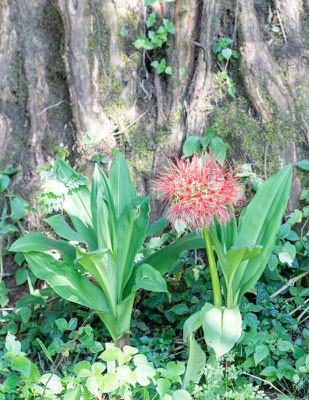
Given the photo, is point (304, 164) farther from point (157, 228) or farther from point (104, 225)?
point (104, 225)

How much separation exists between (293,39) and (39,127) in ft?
5.95

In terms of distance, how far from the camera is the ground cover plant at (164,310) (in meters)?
1.95

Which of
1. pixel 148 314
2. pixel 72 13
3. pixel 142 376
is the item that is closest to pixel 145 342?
pixel 148 314

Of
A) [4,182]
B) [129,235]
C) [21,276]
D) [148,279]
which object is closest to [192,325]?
[148,279]

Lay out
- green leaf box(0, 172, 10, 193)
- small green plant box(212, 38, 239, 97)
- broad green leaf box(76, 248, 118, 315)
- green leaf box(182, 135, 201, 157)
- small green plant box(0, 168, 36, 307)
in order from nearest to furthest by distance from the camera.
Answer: broad green leaf box(76, 248, 118, 315), green leaf box(182, 135, 201, 157), small green plant box(212, 38, 239, 97), small green plant box(0, 168, 36, 307), green leaf box(0, 172, 10, 193)

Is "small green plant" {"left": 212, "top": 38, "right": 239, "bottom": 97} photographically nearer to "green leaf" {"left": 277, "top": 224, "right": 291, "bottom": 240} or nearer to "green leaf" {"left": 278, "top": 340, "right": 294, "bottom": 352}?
"green leaf" {"left": 277, "top": 224, "right": 291, "bottom": 240}

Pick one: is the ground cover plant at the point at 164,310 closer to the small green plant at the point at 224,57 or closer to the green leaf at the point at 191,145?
the green leaf at the point at 191,145

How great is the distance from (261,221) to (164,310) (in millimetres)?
905

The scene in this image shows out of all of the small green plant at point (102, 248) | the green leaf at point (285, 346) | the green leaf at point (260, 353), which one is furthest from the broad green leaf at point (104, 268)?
the green leaf at point (285, 346)

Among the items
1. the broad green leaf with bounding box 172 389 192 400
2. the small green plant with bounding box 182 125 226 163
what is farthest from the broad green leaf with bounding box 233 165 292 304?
the small green plant with bounding box 182 125 226 163

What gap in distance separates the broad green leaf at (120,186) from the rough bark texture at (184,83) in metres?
0.51

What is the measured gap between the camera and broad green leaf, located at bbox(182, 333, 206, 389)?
2127 mm

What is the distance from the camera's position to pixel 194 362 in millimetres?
2139

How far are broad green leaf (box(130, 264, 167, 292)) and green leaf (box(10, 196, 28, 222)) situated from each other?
3.87ft
